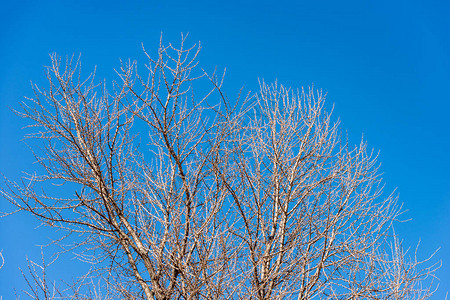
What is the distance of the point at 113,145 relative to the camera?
201 inches

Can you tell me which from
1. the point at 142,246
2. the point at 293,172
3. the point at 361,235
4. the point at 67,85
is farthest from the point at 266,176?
the point at 67,85

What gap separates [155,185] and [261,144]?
1.31 meters

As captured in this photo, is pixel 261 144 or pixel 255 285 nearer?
pixel 255 285

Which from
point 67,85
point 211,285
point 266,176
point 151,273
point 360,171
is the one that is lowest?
point 211,285

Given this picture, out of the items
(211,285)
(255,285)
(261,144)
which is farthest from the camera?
(261,144)

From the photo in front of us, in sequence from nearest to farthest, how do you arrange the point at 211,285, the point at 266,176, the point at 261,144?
the point at 211,285 → the point at 266,176 → the point at 261,144

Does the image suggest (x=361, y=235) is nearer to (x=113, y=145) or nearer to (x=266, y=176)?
(x=266, y=176)

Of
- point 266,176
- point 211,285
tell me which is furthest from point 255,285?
point 266,176

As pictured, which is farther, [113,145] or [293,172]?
[113,145]

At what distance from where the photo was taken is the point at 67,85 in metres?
5.03

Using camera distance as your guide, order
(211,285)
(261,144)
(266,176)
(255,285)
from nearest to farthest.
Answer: (211,285) < (255,285) < (266,176) < (261,144)

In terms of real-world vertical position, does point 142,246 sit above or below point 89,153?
below

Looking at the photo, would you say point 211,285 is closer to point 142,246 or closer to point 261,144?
point 142,246

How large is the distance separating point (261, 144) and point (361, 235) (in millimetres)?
1460
